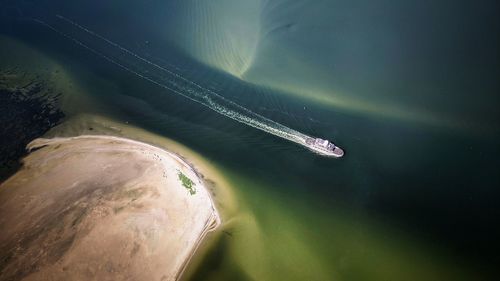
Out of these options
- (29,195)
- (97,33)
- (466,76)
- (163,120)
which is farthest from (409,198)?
(97,33)

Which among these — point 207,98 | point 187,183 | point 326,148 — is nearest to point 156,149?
point 187,183

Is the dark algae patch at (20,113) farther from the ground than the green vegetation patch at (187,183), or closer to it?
closer to it

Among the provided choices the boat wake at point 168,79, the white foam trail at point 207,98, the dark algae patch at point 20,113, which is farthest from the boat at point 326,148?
the dark algae patch at point 20,113

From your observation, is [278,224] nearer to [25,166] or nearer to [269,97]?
[269,97]

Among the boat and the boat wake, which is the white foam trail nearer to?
the boat wake

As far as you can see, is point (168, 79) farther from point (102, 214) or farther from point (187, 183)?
point (102, 214)

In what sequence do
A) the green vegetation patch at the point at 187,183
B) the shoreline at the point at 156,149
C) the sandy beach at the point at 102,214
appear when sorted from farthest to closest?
1. the green vegetation patch at the point at 187,183
2. the shoreline at the point at 156,149
3. the sandy beach at the point at 102,214

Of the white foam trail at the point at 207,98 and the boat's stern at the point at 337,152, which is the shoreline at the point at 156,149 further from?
the boat's stern at the point at 337,152

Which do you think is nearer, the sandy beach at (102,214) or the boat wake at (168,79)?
the sandy beach at (102,214)
